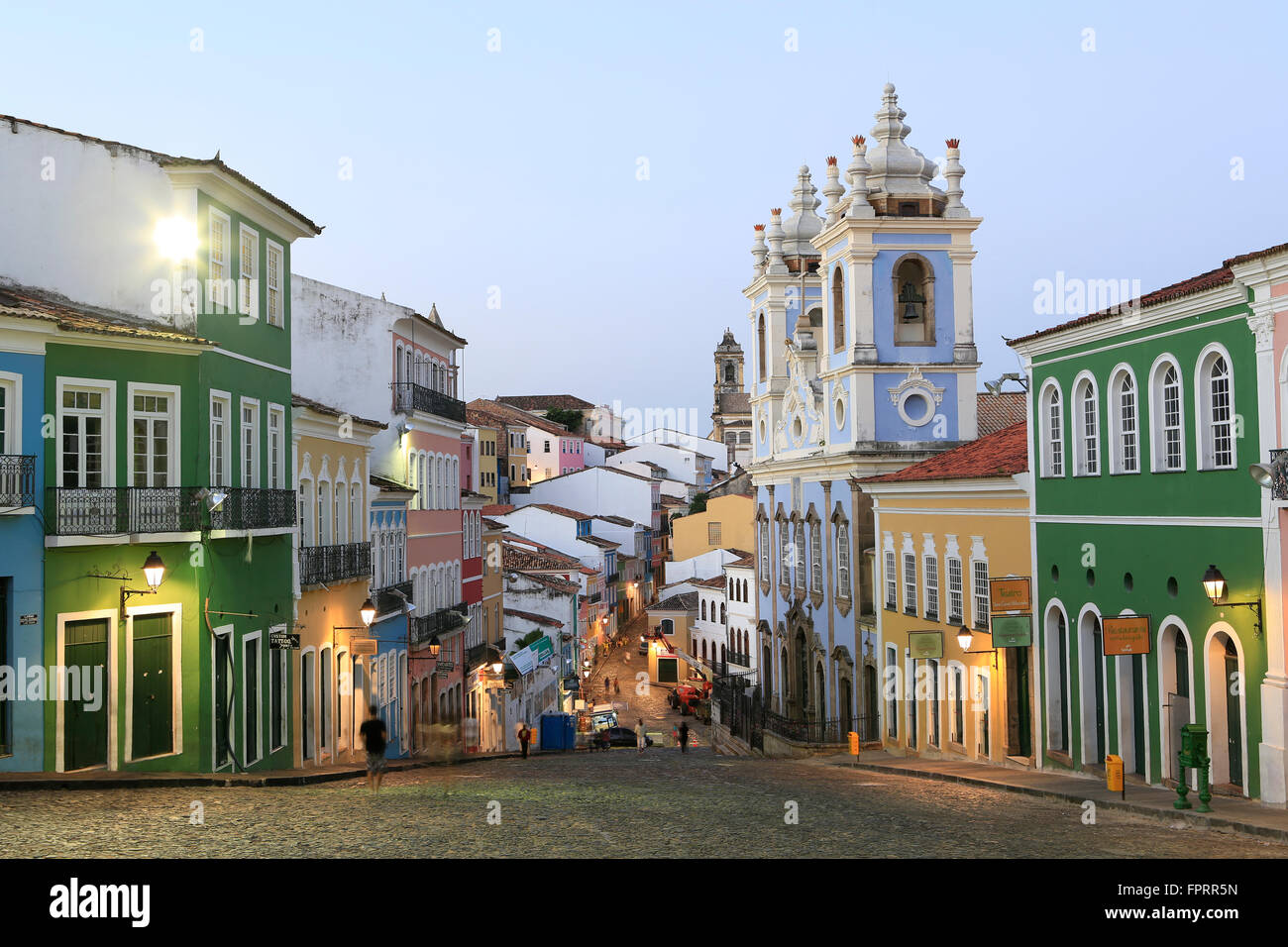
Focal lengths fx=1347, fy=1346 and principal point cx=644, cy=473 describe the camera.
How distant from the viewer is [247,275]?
23016mm

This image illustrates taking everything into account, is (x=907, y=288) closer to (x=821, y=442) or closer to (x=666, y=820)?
(x=821, y=442)

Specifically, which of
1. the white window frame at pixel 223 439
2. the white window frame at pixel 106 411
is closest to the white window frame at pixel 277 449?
the white window frame at pixel 223 439

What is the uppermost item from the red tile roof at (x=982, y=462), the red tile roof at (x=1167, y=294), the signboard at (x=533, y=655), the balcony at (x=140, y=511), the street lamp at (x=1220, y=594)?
the red tile roof at (x=1167, y=294)

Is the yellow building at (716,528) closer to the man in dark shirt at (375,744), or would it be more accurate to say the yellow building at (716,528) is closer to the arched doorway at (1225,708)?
the arched doorway at (1225,708)

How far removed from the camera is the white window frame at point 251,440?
22344 mm

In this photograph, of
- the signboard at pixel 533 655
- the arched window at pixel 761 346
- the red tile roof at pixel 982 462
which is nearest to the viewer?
the red tile roof at pixel 982 462

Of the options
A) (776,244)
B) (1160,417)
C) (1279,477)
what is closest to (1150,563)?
(1160,417)

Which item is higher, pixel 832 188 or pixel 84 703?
pixel 832 188

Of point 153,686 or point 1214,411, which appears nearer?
point 1214,411

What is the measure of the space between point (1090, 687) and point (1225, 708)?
14.7ft

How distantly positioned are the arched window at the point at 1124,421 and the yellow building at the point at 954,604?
3.83 m

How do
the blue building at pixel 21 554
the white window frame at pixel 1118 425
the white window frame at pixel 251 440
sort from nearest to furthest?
the blue building at pixel 21 554 < the white window frame at pixel 1118 425 < the white window frame at pixel 251 440

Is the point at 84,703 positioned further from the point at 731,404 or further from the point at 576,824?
the point at 731,404
